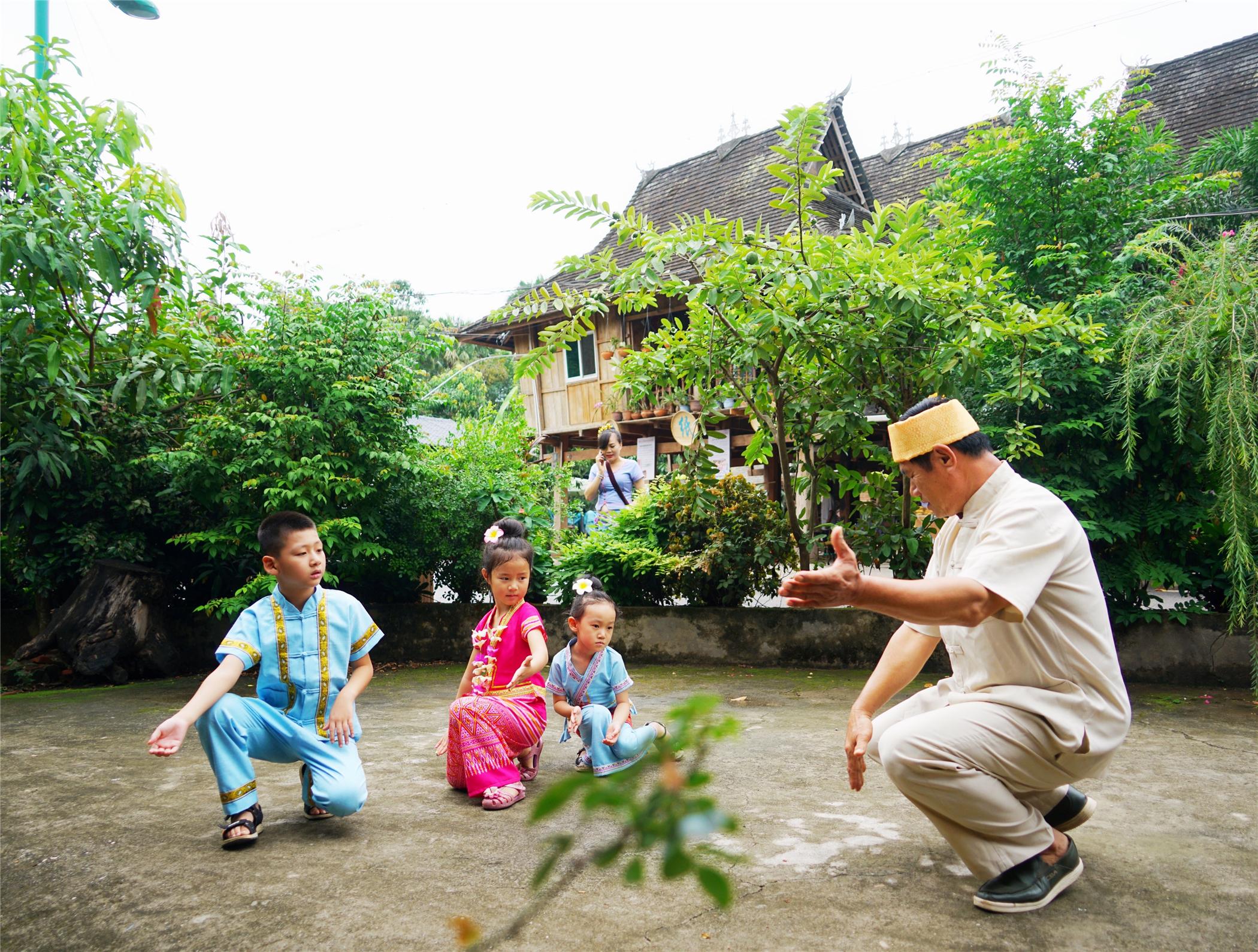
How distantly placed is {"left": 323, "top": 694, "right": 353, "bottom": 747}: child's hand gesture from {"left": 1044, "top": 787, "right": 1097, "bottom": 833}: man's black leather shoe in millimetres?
2358

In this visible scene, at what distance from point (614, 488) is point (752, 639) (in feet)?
6.89

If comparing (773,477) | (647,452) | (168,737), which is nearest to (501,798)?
(168,737)

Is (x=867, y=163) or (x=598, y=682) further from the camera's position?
(x=867, y=163)

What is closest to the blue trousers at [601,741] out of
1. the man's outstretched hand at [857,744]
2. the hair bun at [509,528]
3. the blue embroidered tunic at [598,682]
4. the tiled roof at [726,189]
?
the blue embroidered tunic at [598,682]

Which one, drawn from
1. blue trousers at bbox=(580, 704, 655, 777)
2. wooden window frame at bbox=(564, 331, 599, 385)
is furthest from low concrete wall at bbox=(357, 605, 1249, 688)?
wooden window frame at bbox=(564, 331, 599, 385)

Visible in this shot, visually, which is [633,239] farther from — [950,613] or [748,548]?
[950,613]

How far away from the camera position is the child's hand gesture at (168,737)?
2717mm

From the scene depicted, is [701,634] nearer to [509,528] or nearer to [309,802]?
[509,528]

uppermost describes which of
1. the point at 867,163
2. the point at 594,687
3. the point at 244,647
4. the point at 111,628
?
the point at 867,163

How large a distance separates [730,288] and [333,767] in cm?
347

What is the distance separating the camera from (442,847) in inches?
120

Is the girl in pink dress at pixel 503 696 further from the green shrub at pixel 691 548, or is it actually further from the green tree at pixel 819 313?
the green shrub at pixel 691 548

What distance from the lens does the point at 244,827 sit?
3.07 m

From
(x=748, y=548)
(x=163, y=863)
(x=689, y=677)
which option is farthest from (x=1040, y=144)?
(x=163, y=863)
